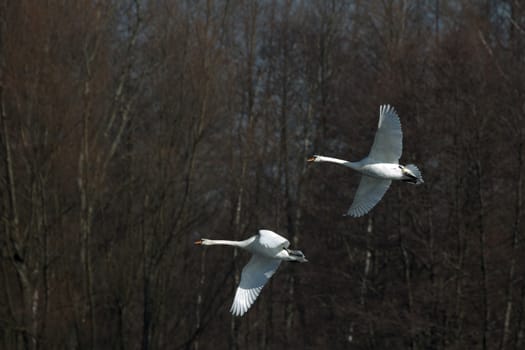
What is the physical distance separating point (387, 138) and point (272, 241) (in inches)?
83.2

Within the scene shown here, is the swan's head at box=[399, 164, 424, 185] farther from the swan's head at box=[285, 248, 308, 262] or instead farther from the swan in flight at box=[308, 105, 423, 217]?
the swan's head at box=[285, 248, 308, 262]

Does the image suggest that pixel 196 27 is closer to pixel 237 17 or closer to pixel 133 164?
pixel 133 164

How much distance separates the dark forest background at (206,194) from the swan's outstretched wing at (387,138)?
8672 millimetres

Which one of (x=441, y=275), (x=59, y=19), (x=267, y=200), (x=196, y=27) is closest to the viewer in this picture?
(x=441, y=275)

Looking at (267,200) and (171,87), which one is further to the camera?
(267,200)

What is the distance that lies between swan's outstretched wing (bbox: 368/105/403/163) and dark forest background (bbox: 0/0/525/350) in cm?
867

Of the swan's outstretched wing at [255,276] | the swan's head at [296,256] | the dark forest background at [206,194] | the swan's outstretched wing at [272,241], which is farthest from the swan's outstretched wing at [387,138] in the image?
the dark forest background at [206,194]

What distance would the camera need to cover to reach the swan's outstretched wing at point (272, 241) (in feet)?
49.1

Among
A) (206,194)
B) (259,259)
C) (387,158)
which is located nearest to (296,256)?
(259,259)

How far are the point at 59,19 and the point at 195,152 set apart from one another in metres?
4.56

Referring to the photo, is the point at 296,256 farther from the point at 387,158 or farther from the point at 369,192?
the point at 387,158

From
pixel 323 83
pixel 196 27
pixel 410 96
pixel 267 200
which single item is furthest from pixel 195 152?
pixel 323 83

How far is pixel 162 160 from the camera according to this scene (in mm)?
27328

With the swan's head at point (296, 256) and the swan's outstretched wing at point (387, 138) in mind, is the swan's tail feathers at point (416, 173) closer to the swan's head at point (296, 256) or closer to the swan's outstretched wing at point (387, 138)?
the swan's outstretched wing at point (387, 138)
